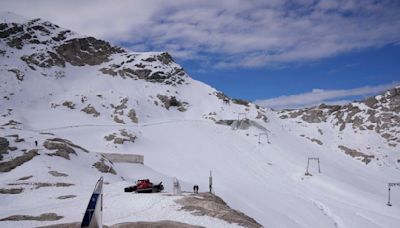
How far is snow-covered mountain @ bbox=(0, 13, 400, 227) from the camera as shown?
3344 centimetres

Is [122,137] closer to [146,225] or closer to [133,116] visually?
[133,116]

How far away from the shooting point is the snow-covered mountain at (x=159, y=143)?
33438 millimetres

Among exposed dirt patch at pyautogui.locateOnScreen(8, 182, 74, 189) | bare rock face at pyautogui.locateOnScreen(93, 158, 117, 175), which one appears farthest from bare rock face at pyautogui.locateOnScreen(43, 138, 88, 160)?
exposed dirt patch at pyautogui.locateOnScreen(8, 182, 74, 189)

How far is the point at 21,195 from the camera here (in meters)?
30.6

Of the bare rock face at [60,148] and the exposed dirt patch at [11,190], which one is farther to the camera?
the bare rock face at [60,148]

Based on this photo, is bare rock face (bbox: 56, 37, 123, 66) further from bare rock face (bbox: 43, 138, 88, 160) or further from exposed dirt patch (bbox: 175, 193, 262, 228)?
exposed dirt patch (bbox: 175, 193, 262, 228)

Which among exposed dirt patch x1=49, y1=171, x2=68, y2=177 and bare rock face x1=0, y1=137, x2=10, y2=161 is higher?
bare rock face x1=0, y1=137, x2=10, y2=161

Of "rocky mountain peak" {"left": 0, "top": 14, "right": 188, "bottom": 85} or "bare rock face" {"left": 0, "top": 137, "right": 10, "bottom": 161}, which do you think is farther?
"rocky mountain peak" {"left": 0, "top": 14, "right": 188, "bottom": 85}

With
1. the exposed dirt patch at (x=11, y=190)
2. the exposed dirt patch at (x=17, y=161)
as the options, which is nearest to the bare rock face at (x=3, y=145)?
the exposed dirt patch at (x=17, y=161)

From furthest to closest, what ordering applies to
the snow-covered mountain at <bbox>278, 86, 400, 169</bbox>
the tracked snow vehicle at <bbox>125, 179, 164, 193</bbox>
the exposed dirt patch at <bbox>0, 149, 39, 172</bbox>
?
the snow-covered mountain at <bbox>278, 86, 400, 169</bbox> < the exposed dirt patch at <bbox>0, 149, 39, 172</bbox> < the tracked snow vehicle at <bbox>125, 179, 164, 193</bbox>

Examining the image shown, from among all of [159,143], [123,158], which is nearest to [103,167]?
[123,158]

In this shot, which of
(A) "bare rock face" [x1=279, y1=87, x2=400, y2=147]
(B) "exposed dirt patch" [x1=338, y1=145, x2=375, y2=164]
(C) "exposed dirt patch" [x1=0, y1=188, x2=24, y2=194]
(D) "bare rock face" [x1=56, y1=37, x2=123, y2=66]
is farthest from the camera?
(D) "bare rock face" [x1=56, y1=37, x2=123, y2=66]

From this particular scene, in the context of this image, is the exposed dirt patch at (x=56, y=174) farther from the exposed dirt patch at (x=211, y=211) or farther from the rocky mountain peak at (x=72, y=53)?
the rocky mountain peak at (x=72, y=53)

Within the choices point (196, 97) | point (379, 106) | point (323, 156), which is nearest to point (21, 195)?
point (323, 156)
